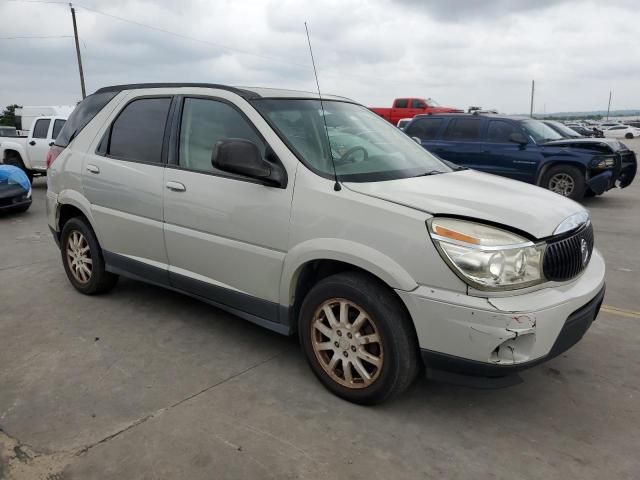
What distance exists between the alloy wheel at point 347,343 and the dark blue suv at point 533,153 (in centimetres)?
823

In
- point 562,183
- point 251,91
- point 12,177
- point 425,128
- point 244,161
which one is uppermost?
point 251,91

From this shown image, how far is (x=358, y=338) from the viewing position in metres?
2.81

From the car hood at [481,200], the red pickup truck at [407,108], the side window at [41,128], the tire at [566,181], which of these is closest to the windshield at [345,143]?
the car hood at [481,200]

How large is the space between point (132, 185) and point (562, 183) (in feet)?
28.4

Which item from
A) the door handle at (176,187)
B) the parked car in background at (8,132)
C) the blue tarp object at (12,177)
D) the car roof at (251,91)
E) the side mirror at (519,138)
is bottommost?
the blue tarp object at (12,177)

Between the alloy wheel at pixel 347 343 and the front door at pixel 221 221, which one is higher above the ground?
the front door at pixel 221 221

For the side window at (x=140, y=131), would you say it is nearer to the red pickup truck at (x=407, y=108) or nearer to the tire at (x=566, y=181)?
the tire at (x=566, y=181)

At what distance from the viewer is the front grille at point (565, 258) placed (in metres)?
2.57

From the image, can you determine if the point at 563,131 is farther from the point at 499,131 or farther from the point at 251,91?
the point at 251,91

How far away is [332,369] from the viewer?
298 cm

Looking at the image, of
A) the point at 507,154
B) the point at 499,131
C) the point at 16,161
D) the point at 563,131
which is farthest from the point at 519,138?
the point at 16,161

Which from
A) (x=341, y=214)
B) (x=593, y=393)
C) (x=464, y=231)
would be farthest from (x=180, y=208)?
(x=593, y=393)

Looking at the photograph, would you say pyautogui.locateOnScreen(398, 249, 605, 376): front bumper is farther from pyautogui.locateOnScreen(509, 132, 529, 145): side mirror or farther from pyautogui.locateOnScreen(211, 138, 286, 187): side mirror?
pyautogui.locateOnScreen(509, 132, 529, 145): side mirror

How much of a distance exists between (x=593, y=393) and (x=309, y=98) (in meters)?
2.67
